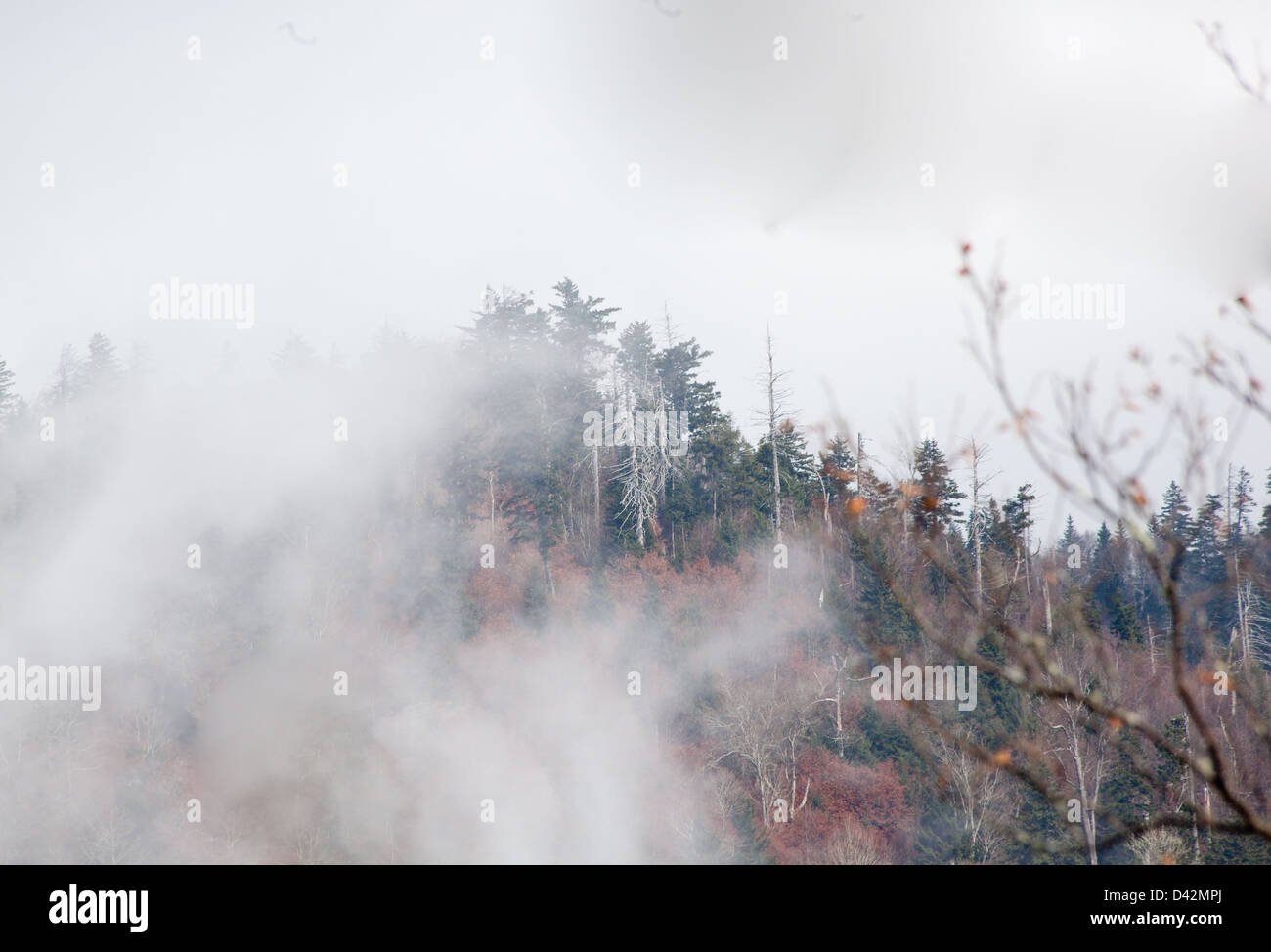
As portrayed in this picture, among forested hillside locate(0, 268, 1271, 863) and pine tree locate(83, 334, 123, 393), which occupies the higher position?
pine tree locate(83, 334, 123, 393)

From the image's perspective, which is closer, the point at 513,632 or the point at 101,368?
the point at 513,632

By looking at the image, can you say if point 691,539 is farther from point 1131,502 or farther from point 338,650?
point 1131,502

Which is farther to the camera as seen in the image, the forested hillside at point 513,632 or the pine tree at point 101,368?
the pine tree at point 101,368

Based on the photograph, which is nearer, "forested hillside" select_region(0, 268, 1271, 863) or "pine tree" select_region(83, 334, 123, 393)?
"forested hillside" select_region(0, 268, 1271, 863)

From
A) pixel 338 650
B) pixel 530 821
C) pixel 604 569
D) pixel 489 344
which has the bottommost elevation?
pixel 530 821

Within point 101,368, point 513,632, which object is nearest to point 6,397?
point 101,368

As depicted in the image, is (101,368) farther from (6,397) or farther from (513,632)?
(513,632)

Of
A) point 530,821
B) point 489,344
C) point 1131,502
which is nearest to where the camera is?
point 1131,502

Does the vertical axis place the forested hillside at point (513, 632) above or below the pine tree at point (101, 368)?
below

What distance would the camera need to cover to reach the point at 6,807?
23.5 metres

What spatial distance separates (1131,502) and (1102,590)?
36.3m

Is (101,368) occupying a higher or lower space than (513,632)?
higher
